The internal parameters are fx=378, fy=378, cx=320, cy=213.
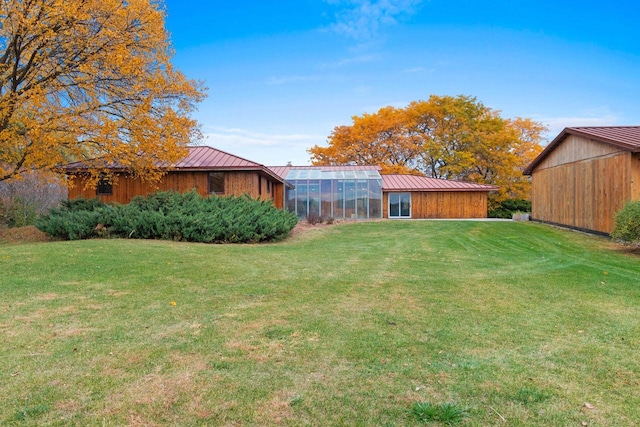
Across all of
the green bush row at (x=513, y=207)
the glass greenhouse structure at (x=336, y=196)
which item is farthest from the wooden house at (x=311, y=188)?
the green bush row at (x=513, y=207)

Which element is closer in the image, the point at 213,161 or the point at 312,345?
the point at 312,345

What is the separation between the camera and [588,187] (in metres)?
14.7

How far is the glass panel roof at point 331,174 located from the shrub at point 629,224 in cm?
1499

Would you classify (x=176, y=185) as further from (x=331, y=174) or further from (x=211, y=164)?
(x=331, y=174)

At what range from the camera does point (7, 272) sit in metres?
6.62

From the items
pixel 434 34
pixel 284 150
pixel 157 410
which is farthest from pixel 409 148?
pixel 157 410

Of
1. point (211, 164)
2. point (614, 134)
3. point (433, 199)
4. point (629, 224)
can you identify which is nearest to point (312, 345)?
point (629, 224)

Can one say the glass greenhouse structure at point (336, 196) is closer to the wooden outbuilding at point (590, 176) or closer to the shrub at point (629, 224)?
A: the wooden outbuilding at point (590, 176)

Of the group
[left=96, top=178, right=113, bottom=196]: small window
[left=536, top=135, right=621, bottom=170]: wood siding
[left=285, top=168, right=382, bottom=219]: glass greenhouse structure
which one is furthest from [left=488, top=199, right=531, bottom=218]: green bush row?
[left=96, top=178, right=113, bottom=196]: small window

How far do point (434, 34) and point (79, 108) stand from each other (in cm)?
1437

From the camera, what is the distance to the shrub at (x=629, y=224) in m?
9.80

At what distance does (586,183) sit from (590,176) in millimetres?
409

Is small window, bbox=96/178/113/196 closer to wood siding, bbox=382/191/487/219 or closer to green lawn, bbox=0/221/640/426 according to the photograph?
green lawn, bbox=0/221/640/426

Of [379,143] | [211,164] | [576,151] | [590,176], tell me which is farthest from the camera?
[379,143]
